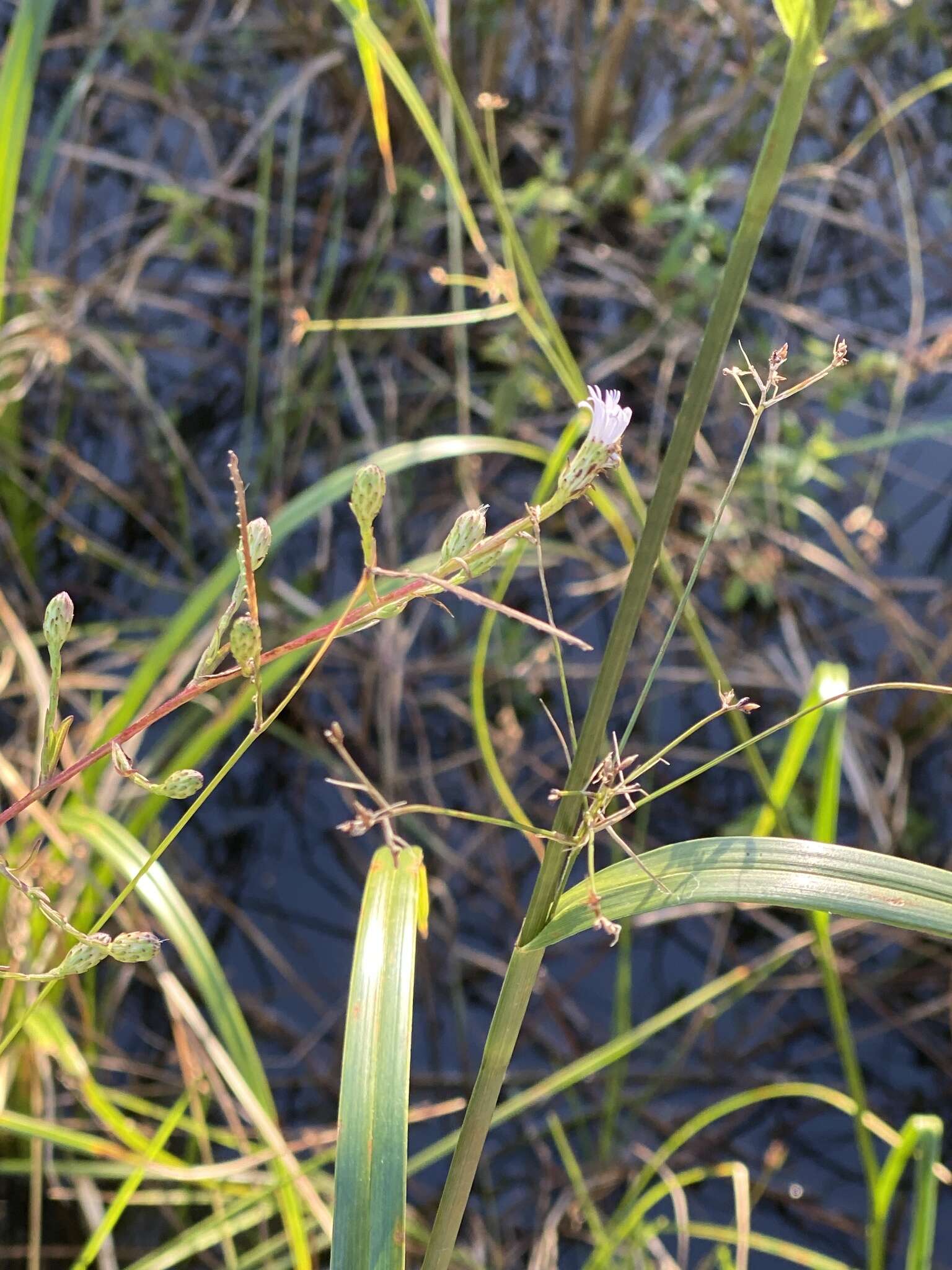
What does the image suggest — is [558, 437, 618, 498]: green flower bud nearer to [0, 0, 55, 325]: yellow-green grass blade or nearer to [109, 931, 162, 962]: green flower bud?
[109, 931, 162, 962]: green flower bud

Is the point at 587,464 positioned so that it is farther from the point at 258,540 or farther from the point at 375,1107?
the point at 375,1107

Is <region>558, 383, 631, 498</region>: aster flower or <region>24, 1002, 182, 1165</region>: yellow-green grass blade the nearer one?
<region>558, 383, 631, 498</region>: aster flower

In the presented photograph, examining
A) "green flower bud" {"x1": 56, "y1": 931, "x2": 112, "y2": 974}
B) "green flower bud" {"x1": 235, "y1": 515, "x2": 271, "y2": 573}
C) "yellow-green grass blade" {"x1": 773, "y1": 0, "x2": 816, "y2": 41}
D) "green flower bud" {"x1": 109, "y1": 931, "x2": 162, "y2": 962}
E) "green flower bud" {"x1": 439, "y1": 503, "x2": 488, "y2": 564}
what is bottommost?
"green flower bud" {"x1": 56, "y1": 931, "x2": 112, "y2": 974}

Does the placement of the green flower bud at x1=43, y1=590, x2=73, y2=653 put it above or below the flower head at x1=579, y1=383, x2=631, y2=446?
below

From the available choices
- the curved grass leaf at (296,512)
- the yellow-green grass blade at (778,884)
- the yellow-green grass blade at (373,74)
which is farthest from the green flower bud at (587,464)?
the curved grass leaf at (296,512)

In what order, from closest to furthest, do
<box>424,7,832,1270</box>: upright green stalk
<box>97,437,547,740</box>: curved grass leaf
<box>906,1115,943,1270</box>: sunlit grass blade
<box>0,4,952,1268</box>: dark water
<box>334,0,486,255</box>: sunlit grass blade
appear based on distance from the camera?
<box>424,7,832,1270</box>: upright green stalk, <box>334,0,486,255</box>: sunlit grass blade, <box>906,1115,943,1270</box>: sunlit grass blade, <box>97,437,547,740</box>: curved grass leaf, <box>0,4,952,1268</box>: dark water

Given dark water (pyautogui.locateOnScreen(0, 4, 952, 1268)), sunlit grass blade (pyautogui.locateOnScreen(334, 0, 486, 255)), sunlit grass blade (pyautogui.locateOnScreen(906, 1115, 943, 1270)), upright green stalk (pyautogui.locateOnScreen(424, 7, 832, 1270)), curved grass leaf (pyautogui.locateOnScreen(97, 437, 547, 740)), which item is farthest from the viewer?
dark water (pyautogui.locateOnScreen(0, 4, 952, 1268))

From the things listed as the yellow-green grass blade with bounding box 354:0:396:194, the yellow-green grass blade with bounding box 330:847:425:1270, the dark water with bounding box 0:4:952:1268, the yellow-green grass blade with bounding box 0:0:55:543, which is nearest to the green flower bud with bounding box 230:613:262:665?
the yellow-green grass blade with bounding box 330:847:425:1270

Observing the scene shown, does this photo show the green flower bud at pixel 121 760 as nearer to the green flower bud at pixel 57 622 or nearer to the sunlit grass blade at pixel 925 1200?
the green flower bud at pixel 57 622
